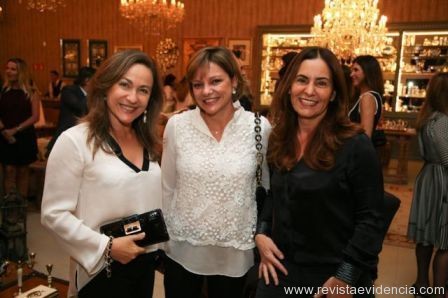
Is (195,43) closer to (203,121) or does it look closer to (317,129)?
(203,121)

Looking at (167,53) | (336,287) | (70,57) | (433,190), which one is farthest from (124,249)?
(70,57)

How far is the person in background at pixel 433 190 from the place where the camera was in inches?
122

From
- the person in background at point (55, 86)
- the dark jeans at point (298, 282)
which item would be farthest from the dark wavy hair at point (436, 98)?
the person in background at point (55, 86)

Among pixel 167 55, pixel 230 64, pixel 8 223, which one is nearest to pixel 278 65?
pixel 167 55

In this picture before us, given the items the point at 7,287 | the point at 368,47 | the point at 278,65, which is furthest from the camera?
the point at 278,65

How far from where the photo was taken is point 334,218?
60.7 inches

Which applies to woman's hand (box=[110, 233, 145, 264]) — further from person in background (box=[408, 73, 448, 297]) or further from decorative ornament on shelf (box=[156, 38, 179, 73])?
decorative ornament on shelf (box=[156, 38, 179, 73])

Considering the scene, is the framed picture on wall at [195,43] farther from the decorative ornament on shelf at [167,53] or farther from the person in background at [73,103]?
the person in background at [73,103]

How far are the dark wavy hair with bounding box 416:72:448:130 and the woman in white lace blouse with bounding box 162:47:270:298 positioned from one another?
1.89m

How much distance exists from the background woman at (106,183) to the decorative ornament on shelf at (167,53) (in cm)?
963

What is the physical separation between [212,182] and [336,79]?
0.70 metres

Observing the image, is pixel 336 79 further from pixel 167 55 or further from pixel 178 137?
Answer: pixel 167 55

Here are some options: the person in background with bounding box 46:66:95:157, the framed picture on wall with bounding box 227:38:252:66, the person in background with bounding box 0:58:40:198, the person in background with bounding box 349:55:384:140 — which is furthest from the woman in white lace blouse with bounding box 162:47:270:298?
the framed picture on wall with bounding box 227:38:252:66

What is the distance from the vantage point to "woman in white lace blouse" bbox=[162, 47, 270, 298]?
5.99ft
